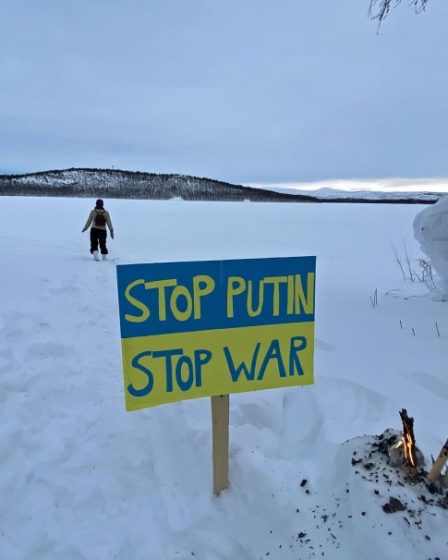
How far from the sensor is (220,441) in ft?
6.78

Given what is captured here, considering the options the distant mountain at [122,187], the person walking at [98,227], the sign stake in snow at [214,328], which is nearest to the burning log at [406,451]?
the sign stake in snow at [214,328]

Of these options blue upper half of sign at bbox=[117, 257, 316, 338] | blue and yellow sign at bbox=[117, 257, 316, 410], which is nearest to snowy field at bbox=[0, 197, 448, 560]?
blue and yellow sign at bbox=[117, 257, 316, 410]

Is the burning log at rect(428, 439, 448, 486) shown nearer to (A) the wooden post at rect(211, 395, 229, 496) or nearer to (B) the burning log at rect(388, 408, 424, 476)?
(B) the burning log at rect(388, 408, 424, 476)

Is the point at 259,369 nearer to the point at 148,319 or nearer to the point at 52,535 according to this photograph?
the point at 148,319

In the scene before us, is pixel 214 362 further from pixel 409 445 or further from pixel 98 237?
pixel 98 237

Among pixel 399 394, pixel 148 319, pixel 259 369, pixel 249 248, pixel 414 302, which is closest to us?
pixel 148 319

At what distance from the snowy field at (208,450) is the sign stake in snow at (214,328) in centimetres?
58

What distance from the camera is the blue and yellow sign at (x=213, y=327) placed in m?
1.76

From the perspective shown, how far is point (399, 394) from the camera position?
3160 millimetres

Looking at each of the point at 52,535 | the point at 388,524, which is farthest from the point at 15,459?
the point at 388,524

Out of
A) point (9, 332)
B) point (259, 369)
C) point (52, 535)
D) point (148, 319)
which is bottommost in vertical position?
point (52, 535)

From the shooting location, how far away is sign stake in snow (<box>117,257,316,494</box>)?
176cm

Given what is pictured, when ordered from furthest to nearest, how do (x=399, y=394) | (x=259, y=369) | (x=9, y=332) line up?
1. (x=9, y=332)
2. (x=399, y=394)
3. (x=259, y=369)

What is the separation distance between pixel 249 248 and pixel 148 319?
11607 millimetres
